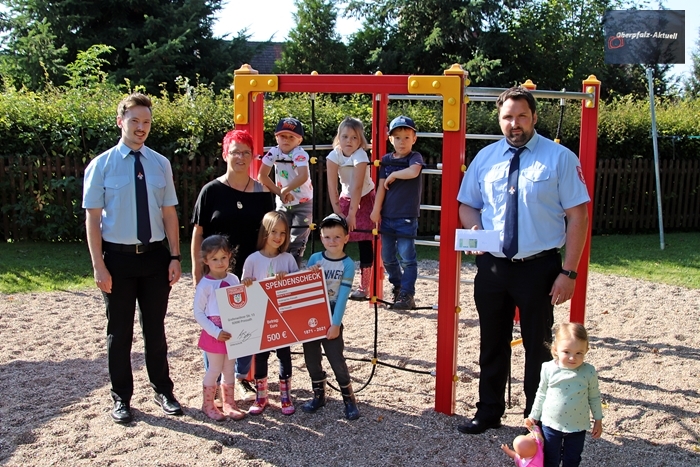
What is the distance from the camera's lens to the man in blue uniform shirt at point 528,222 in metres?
3.40

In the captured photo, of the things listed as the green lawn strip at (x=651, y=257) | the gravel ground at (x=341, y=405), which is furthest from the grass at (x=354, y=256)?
the gravel ground at (x=341, y=405)

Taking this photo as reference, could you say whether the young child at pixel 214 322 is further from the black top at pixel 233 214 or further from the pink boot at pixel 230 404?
the black top at pixel 233 214

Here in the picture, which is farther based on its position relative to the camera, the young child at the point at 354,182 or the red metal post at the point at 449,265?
the young child at the point at 354,182

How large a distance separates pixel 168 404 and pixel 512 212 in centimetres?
233

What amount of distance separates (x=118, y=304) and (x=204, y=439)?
91 centimetres

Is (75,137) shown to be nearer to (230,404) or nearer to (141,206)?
(141,206)

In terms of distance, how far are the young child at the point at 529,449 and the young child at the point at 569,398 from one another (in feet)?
0.19

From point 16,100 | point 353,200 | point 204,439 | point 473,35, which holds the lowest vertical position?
point 204,439

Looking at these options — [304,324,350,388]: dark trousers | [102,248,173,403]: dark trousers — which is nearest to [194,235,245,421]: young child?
[102,248,173,403]: dark trousers

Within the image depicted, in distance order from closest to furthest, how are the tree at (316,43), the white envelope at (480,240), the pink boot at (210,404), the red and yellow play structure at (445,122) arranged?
1. the white envelope at (480,240)
2. the red and yellow play structure at (445,122)
3. the pink boot at (210,404)
4. the tree at (316,43)

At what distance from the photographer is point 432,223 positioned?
445 inches

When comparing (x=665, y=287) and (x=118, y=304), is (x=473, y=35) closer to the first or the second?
(x=665, y=287)

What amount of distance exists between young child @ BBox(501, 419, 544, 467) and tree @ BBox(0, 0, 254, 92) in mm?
14186

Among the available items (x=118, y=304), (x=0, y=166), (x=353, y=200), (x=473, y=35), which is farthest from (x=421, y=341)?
(x=473, y=35)
